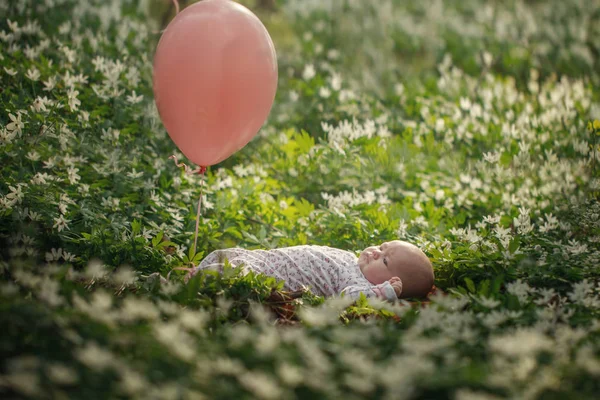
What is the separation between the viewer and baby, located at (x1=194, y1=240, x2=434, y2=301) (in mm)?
3225

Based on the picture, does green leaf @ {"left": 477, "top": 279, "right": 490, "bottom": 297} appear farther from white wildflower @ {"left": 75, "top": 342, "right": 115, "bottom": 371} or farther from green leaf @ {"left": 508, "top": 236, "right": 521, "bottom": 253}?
white wildflower @ {"left": 75, "top": 342, "right": 115, "bottom": 371}

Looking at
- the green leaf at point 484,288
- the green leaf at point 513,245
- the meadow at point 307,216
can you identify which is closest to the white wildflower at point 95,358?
the meadow at point 307,216

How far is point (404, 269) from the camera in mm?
3240

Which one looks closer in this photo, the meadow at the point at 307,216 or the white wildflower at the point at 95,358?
the white wildflower at the point at 95,358

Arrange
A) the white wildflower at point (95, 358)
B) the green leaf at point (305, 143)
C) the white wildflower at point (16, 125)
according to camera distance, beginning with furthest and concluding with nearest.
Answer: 1. the green leaf at point (305, 143)
2. the white wildflower at point (16, 125)
3. the white wildflower at point (95, 358)

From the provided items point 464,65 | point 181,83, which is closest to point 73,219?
point 181,83

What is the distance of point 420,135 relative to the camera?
570 cm

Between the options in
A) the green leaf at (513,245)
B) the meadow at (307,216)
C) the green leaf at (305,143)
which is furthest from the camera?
the green leaf at (305,143)

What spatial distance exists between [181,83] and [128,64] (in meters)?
2.50

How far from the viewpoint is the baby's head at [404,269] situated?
324 cm

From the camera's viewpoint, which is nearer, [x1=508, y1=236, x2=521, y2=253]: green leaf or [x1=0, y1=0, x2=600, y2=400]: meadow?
[x1=0, y1=0, x2=600, y2=400]: meadow

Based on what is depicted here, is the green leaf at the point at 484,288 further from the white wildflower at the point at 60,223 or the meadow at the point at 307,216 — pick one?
the white wildflower at the point at 60,223

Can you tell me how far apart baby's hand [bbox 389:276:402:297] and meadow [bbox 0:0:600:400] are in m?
0.12

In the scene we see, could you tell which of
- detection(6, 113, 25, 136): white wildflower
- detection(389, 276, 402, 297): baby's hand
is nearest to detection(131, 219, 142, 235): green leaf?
detection(6, 113, 25, 136): white wildflower
